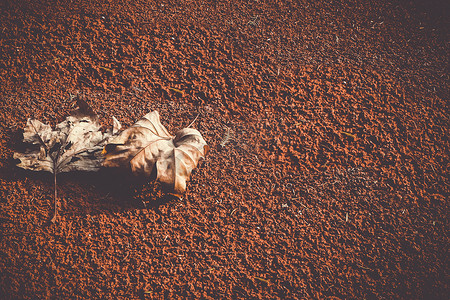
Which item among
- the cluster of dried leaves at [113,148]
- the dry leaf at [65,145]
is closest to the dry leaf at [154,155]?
the cluster of dried leaves at [113,148]

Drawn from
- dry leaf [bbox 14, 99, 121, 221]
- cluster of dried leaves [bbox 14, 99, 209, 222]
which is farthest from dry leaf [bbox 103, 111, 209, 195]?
dry leaf [bbox 14, 99, 121, 221]

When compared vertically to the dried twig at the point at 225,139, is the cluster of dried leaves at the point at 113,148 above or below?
below

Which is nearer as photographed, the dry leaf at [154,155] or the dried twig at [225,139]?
the dry leaf at [154,155]

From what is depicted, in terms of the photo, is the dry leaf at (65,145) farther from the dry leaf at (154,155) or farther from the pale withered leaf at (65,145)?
the dry leaf at (154,155)

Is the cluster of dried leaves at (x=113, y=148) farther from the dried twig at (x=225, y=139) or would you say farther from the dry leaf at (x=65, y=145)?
the dried twig at (x=225, y=139)

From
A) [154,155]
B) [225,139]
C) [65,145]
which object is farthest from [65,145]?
[225,139]

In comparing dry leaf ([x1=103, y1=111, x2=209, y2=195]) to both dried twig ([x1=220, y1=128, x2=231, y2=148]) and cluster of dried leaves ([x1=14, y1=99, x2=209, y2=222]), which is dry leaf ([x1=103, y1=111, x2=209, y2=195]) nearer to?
cluster of dried leaves ([x1=14, y1=99, x2=209, y2=222])

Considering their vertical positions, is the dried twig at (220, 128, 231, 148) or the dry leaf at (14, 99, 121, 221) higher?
the dried twig at (220, 128, 231, 148)

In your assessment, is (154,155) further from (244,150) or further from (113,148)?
(244,150)
